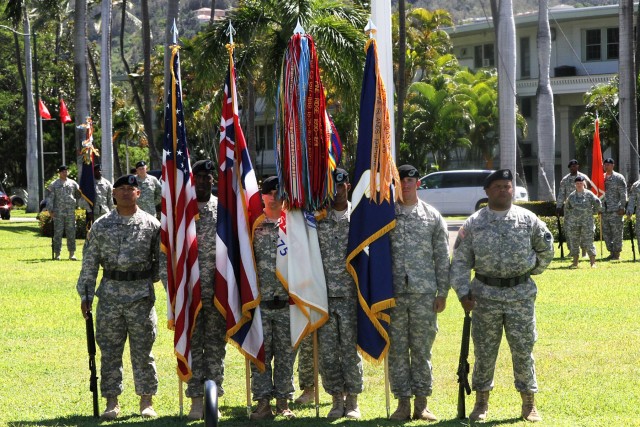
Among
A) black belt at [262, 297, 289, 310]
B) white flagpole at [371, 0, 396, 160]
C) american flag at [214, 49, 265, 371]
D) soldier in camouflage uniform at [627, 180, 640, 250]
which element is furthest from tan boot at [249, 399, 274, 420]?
soldier in camouflage uniform at [627, 180, 640, 250]

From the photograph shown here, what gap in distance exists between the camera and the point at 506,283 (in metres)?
8.54

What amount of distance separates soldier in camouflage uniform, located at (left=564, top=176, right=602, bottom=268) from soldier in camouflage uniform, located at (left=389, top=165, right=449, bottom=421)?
12.3 m

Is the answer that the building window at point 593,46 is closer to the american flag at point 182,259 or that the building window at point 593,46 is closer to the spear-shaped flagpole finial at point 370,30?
the spear-shaped flagpole finial at point 370,30

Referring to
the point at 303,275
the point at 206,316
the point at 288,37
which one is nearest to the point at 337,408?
the point at 303,275

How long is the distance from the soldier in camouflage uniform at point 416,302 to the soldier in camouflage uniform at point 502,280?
199 mm

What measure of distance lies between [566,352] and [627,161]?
1953 centimetres

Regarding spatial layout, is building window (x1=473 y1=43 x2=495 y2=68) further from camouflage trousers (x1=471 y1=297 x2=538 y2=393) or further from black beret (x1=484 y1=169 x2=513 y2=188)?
camouflage trousers (x1=471 y1=297 x2=538 y2=393)

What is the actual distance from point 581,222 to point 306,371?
40.6ft

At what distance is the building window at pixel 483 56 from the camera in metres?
61.5

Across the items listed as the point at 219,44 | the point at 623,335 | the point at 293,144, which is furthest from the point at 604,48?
the point at 293,144

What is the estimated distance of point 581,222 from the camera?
67.7 ft

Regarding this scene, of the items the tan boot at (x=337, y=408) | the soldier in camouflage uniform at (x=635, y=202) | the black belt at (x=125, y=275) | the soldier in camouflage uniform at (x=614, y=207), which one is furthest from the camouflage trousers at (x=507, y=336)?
the soldier in camouflage uniform at (x=614, y=207)

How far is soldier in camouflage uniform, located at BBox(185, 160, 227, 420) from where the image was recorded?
357 inches

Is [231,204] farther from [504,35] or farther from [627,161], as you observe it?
[627,161]
